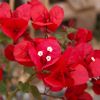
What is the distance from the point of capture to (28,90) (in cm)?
65

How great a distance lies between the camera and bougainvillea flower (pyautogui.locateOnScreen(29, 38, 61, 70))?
57 centimetres

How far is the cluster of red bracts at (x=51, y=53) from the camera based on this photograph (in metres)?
0.57

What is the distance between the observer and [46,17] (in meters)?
0.66

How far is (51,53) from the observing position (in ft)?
1.91

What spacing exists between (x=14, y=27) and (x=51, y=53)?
0.08 meters

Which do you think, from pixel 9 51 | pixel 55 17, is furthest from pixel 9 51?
pixel 55 17

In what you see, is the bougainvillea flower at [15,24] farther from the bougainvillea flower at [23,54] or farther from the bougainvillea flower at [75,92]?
the bougainvillea flower at [75,92]

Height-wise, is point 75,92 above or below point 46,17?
below

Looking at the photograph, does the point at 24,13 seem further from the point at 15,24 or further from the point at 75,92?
the point at 75,92

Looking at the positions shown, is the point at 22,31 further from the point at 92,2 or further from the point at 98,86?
the point at 92,2

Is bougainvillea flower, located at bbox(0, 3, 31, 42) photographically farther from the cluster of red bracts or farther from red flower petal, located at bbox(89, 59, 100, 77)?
red flower petal, located at bbox(89, 59, 100, 77)

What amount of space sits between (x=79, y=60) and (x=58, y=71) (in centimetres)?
5

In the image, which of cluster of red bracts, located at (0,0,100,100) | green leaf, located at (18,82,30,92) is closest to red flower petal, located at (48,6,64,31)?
cluster of red bracts, located at (0,0,100,100)

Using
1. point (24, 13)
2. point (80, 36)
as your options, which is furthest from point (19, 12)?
point (80, 36)
